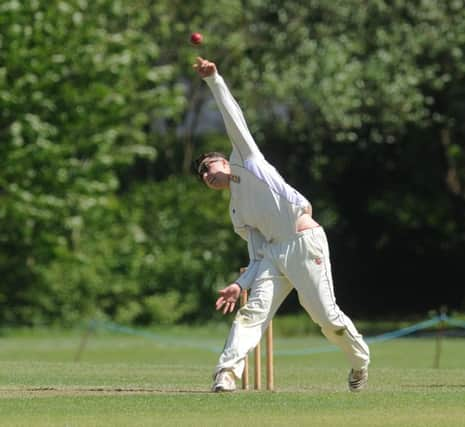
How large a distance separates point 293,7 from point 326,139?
11.8 ft

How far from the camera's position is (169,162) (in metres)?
36.3

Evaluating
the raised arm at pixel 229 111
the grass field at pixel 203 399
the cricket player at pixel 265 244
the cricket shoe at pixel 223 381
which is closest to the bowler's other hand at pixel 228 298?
the cricket player at pixel 265 244

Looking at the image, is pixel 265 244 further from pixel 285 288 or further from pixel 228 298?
pixel 228 298

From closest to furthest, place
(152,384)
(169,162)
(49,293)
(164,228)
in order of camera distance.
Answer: (152,384) < (49,293) < (164,228) < (169,162)

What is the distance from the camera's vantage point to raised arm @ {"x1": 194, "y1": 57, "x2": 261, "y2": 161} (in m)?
10.7

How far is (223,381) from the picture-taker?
416 inches

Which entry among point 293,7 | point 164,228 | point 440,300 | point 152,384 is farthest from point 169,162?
point 152,384

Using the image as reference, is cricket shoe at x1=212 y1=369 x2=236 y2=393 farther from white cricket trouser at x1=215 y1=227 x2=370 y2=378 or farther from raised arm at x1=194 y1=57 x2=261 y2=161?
raised arm at x1=194 y1=57 x2=261 y2=161

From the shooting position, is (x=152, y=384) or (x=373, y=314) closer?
(x=152, y=384)

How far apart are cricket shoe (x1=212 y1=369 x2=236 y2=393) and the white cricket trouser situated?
50mm

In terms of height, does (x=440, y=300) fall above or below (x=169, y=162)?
below

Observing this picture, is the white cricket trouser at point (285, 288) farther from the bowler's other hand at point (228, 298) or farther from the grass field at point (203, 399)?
the grass field at point (203, 399)

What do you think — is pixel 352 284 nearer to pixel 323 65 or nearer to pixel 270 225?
pixel 323 65

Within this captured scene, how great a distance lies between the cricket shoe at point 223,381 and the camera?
1055cm
